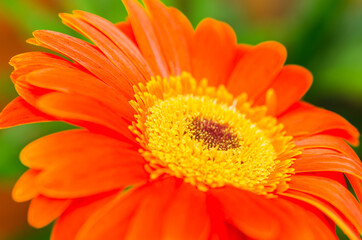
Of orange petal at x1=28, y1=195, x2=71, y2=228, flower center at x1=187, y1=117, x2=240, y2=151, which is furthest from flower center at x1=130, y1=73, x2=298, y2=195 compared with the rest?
orange petal at x1=28, y1=195, x2=71, y2=228

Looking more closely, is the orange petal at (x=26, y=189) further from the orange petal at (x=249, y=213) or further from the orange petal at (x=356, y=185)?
the orange petal at (x=356, y=185)

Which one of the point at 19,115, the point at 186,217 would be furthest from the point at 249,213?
the point at 19,115

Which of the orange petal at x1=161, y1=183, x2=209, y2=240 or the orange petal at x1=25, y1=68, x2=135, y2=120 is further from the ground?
the orange petal at x1=25, y1=68, x2=135, y2=120

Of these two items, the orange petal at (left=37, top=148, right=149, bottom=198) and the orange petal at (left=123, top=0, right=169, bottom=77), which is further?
the orange petal at (left=123, top=0, right=169, bottom=77)

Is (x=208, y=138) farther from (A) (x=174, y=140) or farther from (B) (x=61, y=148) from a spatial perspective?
(B) (x=61, y=148)

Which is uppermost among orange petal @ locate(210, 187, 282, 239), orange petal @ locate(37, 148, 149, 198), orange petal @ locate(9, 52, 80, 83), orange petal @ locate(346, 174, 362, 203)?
orange petal @ locate(9, 52, 80, 83)

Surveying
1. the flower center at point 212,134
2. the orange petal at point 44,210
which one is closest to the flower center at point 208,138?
the flower center at point 212,134

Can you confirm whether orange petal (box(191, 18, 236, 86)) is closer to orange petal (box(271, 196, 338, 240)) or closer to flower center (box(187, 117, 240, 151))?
flower center (box(187, 117, 240, 151))

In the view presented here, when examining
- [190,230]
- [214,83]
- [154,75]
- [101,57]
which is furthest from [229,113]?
[190,230]
